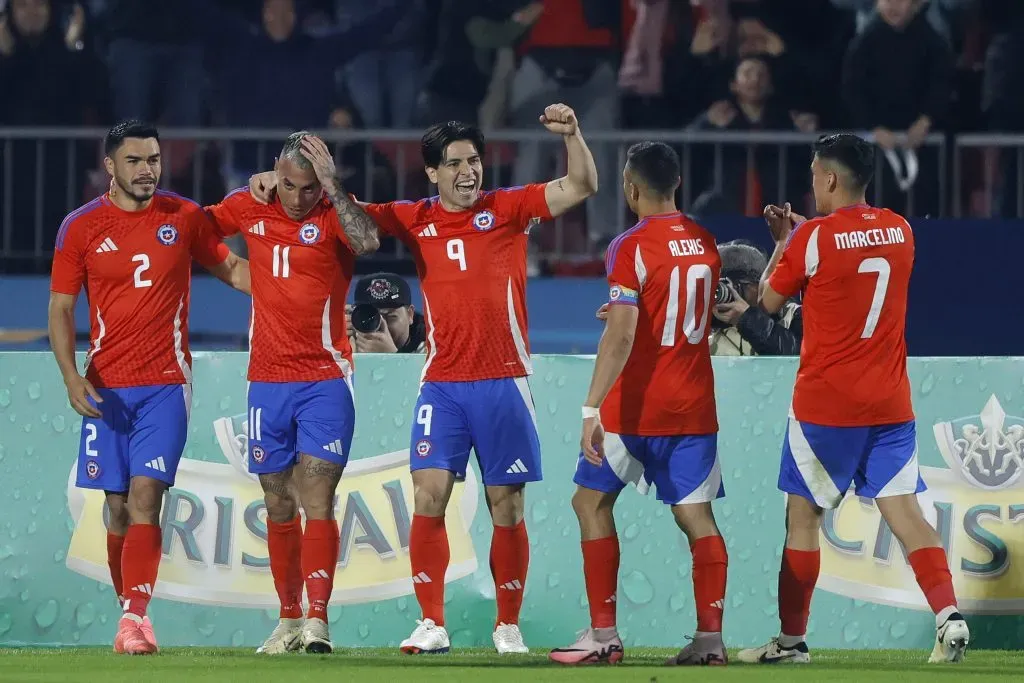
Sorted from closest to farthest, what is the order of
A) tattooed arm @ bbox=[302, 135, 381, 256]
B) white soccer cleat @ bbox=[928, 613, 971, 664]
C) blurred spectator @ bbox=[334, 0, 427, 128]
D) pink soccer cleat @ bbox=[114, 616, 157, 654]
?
white soccer cleat @ bbox=[928, 613, 971, 664], pink soccer cleat @ bbox=[114, 616, 157, 654], tattooed arm @ bbox=[302, 135, 381, 256], blurred spectator @ bbox=[334, 0, 427, 128]

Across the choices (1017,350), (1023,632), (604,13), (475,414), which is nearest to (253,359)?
(475,414)

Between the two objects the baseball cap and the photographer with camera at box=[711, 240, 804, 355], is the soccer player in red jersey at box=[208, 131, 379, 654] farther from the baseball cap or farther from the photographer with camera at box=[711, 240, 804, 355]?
the photographer with camera at box=[711, 240, 804, 355]

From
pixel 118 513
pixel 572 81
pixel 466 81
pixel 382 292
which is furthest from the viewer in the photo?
pixel 466 81

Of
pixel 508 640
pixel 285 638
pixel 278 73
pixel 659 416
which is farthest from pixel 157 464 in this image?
pixel 278 73

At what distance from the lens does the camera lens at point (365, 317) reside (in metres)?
9.43

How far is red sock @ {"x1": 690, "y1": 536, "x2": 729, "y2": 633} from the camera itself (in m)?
7.37

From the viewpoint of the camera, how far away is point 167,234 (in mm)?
8148

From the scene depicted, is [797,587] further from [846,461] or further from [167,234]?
[167,234]

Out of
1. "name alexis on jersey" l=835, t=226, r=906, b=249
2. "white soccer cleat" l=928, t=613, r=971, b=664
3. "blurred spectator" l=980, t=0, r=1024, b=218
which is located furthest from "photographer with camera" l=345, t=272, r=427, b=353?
"blurred spectator" l=980, t=0, r=1024, b=218

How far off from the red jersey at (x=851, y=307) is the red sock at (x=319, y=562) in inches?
81.8

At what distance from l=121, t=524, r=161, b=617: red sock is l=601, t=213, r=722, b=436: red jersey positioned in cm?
203

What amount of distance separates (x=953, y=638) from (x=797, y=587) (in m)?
0.64

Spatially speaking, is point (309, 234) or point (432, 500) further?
point (309, 234)

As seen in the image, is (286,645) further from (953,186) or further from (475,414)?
(953,186)
